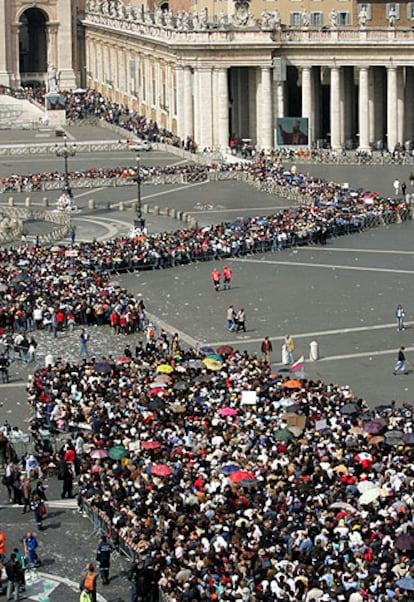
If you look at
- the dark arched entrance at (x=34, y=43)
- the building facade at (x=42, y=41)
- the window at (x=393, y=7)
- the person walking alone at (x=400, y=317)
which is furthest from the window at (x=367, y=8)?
A: the person walking alone at (x=400, y=317)

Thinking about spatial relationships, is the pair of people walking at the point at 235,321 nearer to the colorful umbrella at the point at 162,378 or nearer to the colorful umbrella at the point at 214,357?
the colorful umbrella at the point at 214,357

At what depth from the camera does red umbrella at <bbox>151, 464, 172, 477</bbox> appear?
41.0 meters

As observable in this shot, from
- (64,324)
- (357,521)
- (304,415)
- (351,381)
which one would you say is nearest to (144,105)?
(64,324)

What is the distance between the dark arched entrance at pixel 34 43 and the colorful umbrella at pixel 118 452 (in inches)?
5015

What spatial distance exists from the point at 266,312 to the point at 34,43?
111 meters

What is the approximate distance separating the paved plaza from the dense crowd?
4.61ft

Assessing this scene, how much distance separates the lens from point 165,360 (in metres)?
53.0

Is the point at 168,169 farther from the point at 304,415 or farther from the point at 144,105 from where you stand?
the point at 304,415

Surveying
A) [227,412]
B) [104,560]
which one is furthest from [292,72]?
[104,560]

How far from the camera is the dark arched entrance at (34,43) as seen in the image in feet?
556

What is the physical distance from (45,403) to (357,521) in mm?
14297

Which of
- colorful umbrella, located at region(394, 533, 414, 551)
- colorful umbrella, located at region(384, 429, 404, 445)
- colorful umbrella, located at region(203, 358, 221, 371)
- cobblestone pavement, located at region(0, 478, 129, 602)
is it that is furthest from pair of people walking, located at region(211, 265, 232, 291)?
colorful umbrella, located at region(394, 533, 414, 551)

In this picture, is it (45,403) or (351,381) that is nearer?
(45,403)

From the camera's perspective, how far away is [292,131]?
115 metres
